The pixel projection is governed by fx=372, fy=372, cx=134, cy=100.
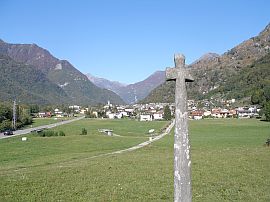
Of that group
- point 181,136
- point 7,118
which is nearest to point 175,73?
point 181,136

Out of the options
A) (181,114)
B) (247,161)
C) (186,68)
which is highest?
(186,68)

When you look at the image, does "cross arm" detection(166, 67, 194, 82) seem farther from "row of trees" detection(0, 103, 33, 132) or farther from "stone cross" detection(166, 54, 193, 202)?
"row of trees" detection(0, 103, 33, 132)

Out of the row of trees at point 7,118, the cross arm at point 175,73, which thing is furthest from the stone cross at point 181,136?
the row of trees at point 7,118

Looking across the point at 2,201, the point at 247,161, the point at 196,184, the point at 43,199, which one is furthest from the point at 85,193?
the point at 247,161

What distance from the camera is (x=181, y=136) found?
856 cm

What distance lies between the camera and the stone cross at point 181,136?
8352 mm

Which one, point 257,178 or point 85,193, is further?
point 257,178

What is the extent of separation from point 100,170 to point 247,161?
11295 mm

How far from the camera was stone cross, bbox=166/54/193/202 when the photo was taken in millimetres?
8352

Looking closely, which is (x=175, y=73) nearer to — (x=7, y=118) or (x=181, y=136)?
(x=181, y=136)

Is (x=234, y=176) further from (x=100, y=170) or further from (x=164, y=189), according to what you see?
(x=100, y=170)

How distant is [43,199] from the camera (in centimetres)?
1512

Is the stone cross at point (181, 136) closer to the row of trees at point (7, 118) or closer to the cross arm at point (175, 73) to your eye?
the cross arm at point (175, 73)

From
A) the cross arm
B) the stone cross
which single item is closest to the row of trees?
the cross arm
